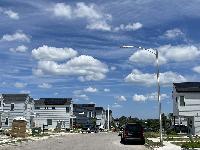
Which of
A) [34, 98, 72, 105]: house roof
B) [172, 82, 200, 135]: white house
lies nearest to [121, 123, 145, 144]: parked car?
[172, 82, 200, 135]: white house

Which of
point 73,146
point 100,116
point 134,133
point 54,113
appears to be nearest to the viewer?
point 73,146

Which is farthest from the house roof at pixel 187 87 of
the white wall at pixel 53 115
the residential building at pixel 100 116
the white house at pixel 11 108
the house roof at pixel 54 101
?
the residential building at pixel 100 116

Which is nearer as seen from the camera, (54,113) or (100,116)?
(54,113)

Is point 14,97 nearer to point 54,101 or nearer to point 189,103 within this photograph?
point 54,101

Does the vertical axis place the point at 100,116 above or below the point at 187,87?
below

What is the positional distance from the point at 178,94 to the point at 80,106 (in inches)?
3530

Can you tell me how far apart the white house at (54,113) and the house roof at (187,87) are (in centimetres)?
4336

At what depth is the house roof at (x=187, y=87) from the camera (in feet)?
199

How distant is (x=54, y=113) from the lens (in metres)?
103

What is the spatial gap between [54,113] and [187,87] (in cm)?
4740

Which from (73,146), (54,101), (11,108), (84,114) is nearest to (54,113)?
(54,101)

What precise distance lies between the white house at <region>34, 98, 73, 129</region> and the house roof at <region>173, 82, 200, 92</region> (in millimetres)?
43360

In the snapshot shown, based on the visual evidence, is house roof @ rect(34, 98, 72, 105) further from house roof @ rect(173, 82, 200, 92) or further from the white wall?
house roof @ rect(173, 82, 200, 92)

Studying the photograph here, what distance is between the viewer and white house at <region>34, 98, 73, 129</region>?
10175 centimetres
